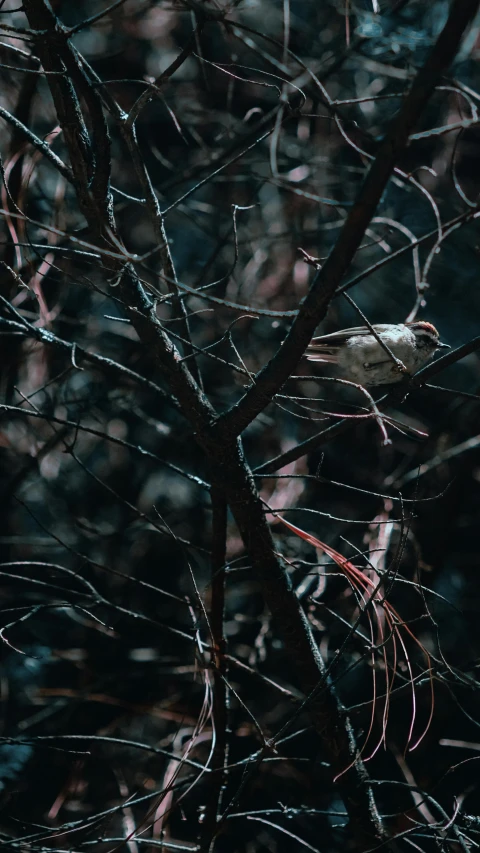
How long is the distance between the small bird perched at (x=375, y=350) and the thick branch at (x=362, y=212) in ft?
4.16

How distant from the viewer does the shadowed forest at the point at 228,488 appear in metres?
2.83

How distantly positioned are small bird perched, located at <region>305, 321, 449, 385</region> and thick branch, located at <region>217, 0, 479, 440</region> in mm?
1269

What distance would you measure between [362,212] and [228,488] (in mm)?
1251

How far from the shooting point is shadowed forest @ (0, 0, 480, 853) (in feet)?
9.30

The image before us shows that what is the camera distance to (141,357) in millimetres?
4457

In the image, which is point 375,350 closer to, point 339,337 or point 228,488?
point 339,337

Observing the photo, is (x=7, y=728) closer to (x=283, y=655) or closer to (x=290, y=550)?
(x=283, y=655)

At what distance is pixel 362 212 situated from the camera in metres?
1.62

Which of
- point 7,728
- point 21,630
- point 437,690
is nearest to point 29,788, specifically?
point 7,728

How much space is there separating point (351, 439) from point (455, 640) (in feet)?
5.07

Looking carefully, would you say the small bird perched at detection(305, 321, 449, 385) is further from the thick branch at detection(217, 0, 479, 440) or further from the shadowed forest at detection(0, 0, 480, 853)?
the thick branch at detection(217, 0, 479, 440)

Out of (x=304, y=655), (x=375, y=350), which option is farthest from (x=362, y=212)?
(x=304, y=655)

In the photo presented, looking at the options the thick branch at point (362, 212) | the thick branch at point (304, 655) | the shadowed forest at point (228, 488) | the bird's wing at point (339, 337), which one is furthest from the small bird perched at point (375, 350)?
the thick branch at point (362, 212)

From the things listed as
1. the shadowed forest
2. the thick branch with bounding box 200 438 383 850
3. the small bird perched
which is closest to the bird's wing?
the small bird perched
